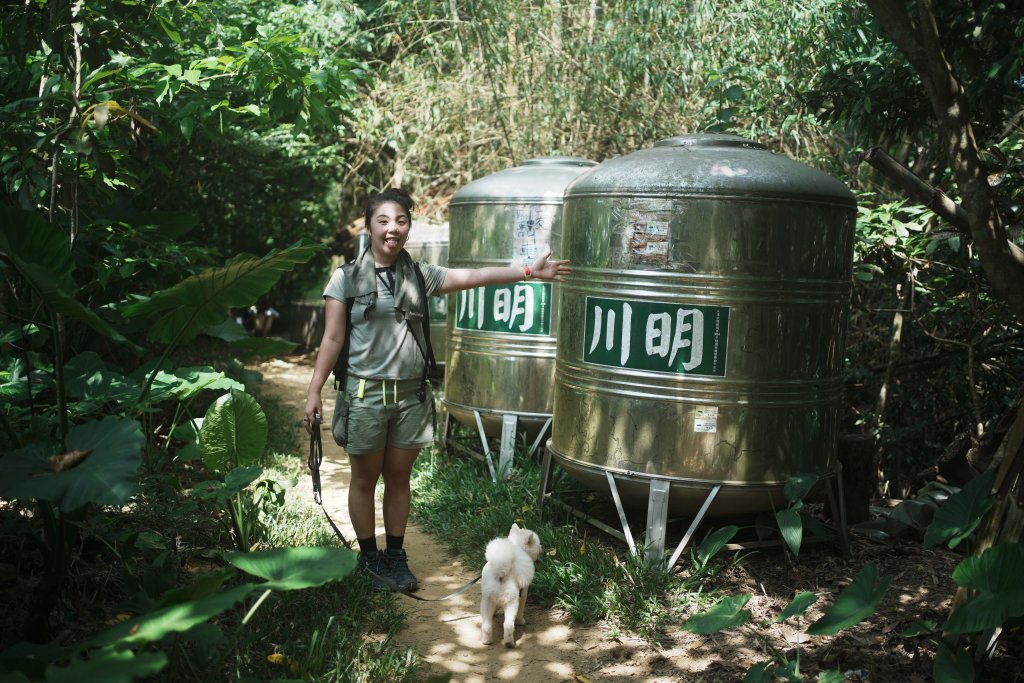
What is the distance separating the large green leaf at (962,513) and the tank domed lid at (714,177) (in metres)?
1.69

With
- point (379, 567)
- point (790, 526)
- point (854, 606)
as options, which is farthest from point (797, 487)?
point (379, 567)

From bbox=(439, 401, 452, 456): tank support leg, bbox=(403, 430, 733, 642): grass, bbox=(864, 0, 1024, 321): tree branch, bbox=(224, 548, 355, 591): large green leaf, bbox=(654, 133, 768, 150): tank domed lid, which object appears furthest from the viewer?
bbox=(439, 401, 452, 456): tank support leg

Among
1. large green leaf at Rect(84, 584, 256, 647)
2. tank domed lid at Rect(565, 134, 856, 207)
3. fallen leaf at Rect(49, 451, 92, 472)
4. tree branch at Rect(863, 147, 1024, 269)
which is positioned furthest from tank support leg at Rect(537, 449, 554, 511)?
large green leaf at Rect(84, 584, 256, 647)

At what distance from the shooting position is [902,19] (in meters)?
3.67

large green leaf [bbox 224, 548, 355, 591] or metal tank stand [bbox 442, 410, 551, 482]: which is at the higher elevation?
large green leaf [bbox 224, 548, 355, 591]

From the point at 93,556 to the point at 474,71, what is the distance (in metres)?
8.20

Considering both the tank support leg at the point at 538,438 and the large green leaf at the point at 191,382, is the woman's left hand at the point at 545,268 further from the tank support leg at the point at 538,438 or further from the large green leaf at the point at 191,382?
the large green leaf at the point at 191,382

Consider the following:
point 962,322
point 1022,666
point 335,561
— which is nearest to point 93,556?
point 335,561

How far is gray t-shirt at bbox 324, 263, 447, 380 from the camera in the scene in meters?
4.48

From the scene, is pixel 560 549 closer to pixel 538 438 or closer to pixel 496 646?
pixel 496 646

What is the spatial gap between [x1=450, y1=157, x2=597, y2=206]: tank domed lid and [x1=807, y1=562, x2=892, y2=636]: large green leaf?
3854mm

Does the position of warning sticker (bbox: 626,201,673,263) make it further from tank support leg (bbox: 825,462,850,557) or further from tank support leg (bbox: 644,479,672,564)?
tank support leg (bbox: 825,462,850,557)

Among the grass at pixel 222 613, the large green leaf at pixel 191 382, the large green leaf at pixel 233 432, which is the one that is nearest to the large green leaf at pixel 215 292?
the large green leaf at pixel 233 432

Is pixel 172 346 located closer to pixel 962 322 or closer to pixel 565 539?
pixel 565 539
